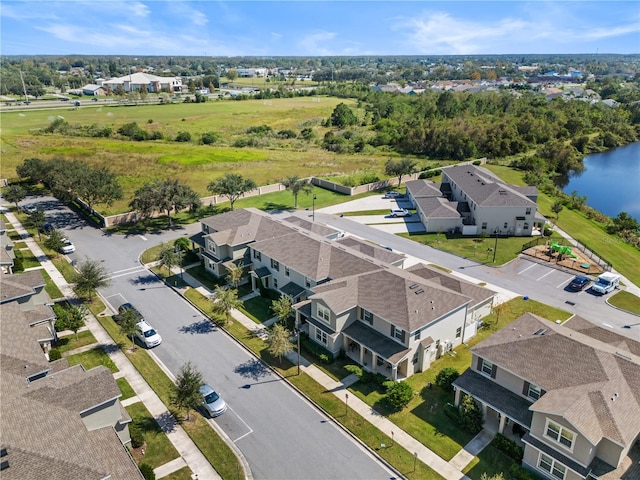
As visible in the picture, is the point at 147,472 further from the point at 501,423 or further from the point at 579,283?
the point at 579,283

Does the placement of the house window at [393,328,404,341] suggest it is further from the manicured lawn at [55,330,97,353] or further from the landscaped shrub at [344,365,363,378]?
the manicured lawn at [55,330,97,353]

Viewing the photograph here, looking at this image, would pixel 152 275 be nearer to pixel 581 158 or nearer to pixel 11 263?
pixel 11 263

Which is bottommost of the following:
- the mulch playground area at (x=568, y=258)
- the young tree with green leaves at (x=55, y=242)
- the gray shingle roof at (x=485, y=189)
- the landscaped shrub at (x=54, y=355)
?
the landscaped shrub at (x=54, y=355)

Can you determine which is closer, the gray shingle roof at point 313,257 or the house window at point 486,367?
the house window at point 486,367

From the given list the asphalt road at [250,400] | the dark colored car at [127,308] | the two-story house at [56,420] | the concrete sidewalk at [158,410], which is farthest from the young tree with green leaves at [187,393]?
the dark colored car at [127,308]

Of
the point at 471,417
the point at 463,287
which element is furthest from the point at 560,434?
the point at 463,287

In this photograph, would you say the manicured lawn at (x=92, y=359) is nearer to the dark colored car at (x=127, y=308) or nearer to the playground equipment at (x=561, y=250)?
the dark colored car at (x=127, y=308)
